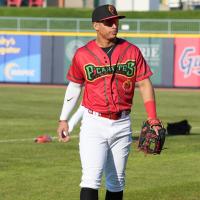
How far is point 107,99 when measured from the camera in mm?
8195

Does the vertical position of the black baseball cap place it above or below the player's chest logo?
above

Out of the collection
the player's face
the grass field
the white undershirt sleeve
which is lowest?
the grass field

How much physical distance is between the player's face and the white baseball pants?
797 mm

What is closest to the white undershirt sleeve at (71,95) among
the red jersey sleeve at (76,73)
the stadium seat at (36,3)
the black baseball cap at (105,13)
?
the red jersey sleeve at (76,73)

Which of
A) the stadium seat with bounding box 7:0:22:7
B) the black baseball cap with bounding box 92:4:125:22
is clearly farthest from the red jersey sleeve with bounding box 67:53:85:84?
the stadium seat with bounding box 7:0:22:7

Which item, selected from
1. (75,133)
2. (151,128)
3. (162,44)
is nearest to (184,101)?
(162,44)

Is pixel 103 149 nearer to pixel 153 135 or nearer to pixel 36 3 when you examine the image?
pixel 153 135

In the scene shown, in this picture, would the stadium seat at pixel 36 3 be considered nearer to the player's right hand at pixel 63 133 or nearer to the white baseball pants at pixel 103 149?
the player's right hand at pixel 63 133

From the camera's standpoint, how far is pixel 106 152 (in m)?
8.14

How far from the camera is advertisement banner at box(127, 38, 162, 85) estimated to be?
113 ft

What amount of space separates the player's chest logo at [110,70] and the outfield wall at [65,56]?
2581 cm

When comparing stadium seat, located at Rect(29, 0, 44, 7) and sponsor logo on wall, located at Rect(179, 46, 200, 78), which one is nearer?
sponsor logo on wall, located at Rect(179, 46, 200, 78)

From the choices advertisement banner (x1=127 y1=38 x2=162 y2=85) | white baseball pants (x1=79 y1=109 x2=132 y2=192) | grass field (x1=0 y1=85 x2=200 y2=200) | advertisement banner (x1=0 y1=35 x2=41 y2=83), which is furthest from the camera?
advertisement banner (x1=0 y1=35 x2=41 y2=83)

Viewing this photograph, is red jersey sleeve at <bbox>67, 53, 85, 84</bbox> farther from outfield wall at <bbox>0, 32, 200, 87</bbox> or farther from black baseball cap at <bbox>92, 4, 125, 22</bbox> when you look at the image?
outfield wall at <bbox>0, 32, 200, 87</bbox>
